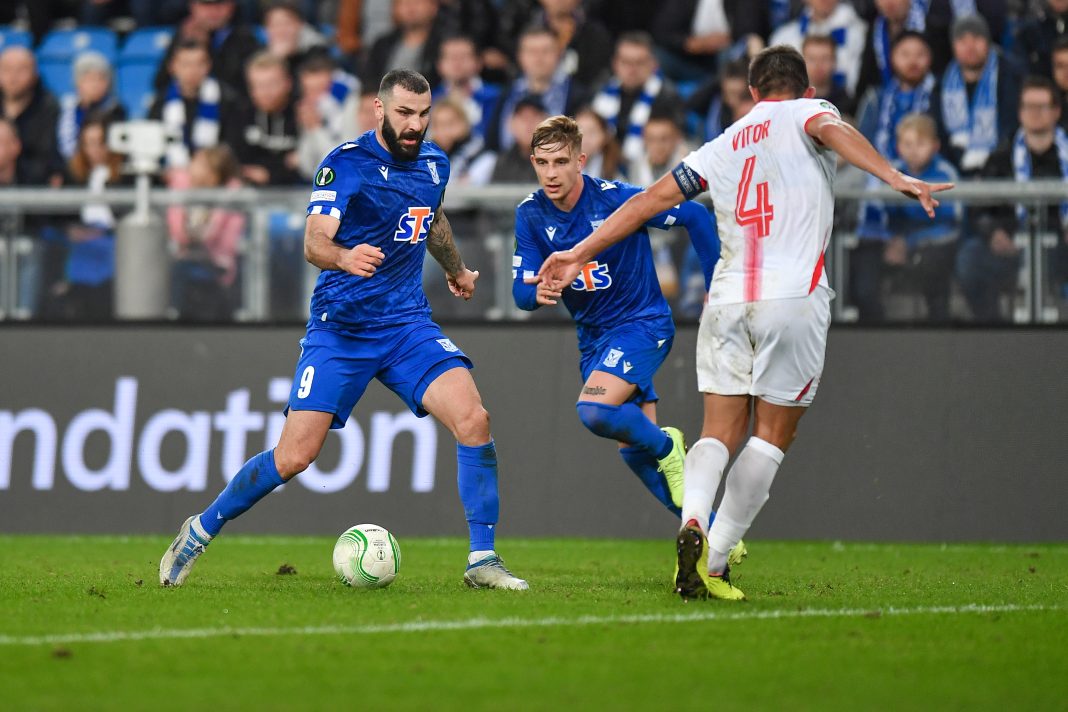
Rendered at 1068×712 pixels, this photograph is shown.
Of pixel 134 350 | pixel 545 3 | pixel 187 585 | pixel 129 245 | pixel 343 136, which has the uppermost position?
pixel 545 3

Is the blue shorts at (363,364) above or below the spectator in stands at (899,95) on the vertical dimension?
below

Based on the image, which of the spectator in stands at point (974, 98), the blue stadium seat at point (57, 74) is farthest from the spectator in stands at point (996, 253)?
the blue stadium seat at point (57, 74)

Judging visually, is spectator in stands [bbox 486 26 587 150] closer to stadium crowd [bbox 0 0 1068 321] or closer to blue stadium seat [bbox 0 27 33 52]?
stadium crowd [bbox 0 0 1068 321]

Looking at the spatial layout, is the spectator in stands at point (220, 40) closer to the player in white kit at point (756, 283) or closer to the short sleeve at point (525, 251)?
the short sleeve at point (525, 251)

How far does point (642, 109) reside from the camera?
44.7ft

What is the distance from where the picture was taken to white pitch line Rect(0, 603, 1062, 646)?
5.79 m

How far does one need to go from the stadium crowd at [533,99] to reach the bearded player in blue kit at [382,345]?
360 centimetres

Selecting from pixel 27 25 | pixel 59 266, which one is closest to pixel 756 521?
pixel 59 266

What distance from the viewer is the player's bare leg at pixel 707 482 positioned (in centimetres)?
680

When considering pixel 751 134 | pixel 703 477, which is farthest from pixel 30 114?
pixel 703 477

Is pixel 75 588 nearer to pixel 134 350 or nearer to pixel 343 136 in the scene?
pixel 134 350

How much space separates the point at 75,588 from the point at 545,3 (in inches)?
356

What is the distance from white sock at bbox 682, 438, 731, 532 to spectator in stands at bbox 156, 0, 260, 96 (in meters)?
9.44

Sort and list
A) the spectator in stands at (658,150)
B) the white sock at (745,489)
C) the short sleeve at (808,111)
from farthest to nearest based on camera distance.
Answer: the spectator in stands at (658,150)
the white sock at (745,489)
the short sleeve at (808,111)
